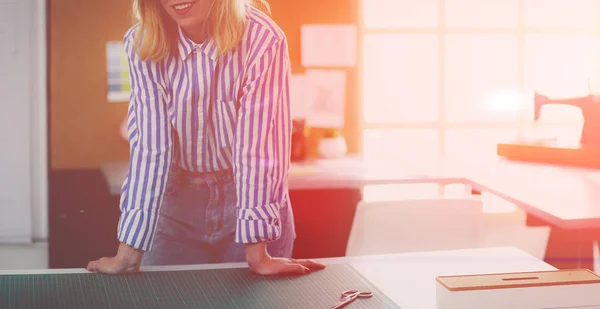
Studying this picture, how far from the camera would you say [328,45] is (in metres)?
3.64

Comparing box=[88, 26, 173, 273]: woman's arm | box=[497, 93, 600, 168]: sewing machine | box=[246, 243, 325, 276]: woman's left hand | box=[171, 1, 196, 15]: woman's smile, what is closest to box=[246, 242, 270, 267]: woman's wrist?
box=[246, 243, 325, 276]: woman's left hand

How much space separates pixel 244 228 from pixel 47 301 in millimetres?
374

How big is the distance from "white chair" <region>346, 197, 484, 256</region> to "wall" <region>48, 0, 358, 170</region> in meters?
1.87

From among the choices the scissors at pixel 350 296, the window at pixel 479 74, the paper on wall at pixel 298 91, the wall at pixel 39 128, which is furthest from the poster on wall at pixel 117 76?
the scissors at pixel 350 296

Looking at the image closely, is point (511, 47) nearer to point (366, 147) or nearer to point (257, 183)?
point (366, 147)

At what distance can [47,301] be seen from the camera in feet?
3.74

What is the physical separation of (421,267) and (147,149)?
1.83ft

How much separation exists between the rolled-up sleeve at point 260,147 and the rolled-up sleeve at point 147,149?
0.14m

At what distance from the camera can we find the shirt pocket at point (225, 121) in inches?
59.7

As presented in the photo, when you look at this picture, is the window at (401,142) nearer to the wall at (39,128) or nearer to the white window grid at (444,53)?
the white window grid at (444,53)

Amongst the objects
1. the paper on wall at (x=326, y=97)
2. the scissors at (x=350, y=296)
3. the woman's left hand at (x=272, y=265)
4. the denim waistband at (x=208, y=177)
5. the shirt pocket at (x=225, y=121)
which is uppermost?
the paper on wall at (x=326, y=97)

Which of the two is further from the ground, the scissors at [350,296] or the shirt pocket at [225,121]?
the shirt pocket at [225,121]

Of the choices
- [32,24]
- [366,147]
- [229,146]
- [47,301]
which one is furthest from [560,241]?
[32,24]

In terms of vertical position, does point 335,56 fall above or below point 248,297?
above
